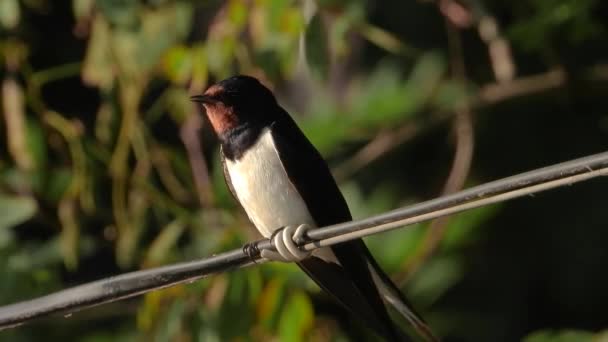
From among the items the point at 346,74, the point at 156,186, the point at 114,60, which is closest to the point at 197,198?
the point at 156,186

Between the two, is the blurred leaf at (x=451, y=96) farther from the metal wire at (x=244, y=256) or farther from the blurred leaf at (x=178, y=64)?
the metal wire at (x=244, y=256)

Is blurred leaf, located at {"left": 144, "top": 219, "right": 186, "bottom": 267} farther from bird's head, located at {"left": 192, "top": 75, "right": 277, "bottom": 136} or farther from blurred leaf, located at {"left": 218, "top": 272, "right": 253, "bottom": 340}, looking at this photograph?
bird's head, located at {"left": 192, "top": 75, "right": 277, "bottom": 136}

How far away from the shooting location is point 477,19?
4.65 metres

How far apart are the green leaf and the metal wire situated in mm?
797

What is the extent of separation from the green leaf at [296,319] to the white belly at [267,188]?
1.04 ft

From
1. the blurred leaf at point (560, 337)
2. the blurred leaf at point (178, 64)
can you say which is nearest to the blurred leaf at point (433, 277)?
the blurred leaf at point (560, 337)

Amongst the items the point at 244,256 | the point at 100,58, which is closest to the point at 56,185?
the point at 100,58

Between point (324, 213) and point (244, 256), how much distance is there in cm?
90

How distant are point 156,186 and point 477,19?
1168mm

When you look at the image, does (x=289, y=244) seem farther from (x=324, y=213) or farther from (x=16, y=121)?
(x=16, y=121)

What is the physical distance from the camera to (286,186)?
11.9ft

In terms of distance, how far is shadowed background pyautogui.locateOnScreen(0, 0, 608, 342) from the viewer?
415 cm

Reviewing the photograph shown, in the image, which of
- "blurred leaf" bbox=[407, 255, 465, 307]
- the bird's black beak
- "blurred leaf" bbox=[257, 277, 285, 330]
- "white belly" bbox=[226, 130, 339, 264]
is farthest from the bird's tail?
"blurred leaf" bbox=[407, 255, 465, 307]

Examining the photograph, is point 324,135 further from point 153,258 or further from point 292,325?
point 292,325
